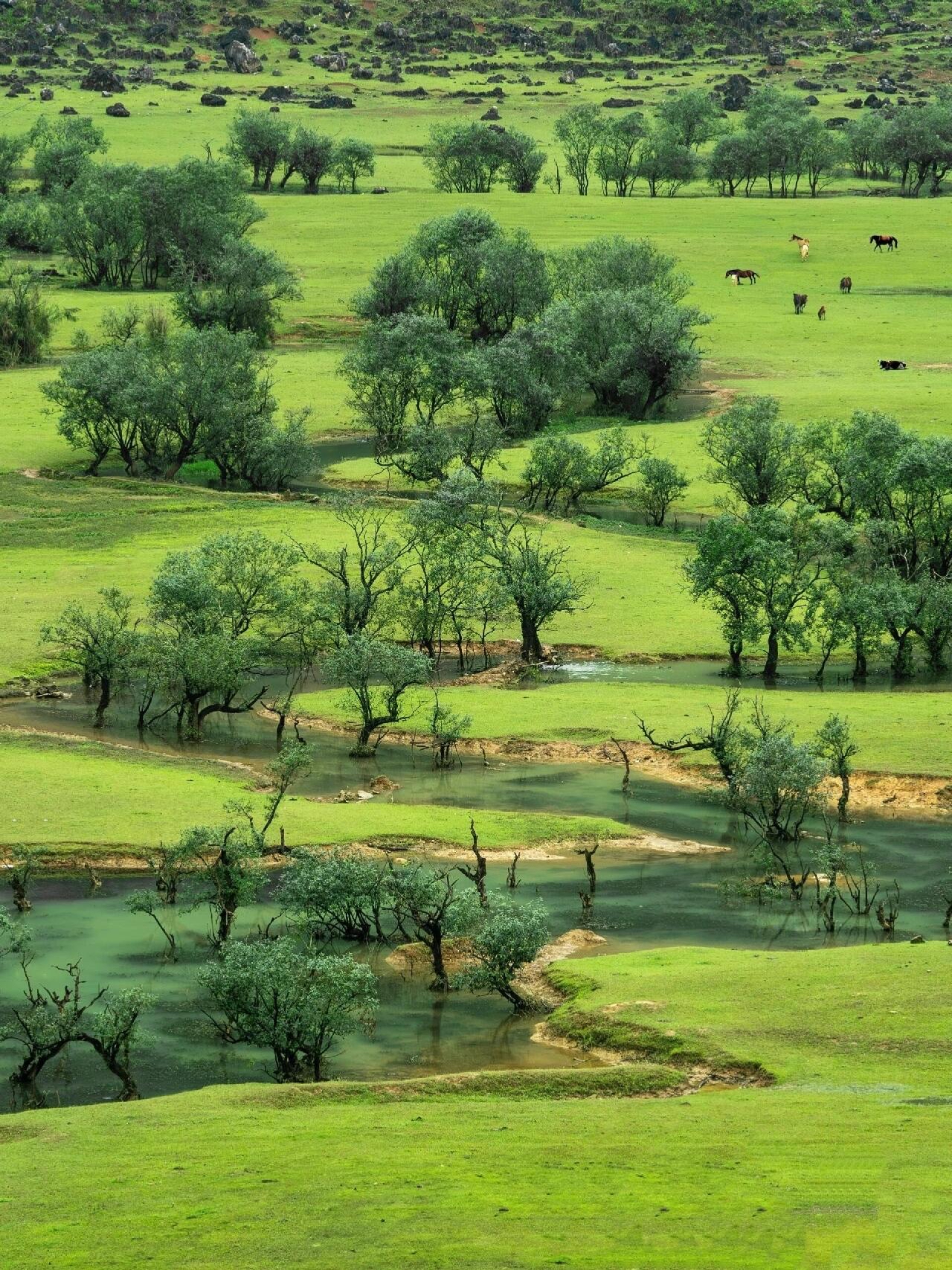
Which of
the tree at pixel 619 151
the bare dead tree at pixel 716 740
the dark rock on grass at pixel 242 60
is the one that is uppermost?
the dark rock on grass at pixel 242 60

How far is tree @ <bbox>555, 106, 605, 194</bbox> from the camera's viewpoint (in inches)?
5404

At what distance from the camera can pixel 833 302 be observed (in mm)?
105500

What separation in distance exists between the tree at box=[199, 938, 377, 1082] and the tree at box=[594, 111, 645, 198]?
11126 cm

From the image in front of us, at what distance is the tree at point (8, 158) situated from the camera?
12362 centimetres

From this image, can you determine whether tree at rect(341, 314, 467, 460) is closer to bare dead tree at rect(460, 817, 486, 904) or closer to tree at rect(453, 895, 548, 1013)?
bare dead tree at rect(460, 817, 486, 904)

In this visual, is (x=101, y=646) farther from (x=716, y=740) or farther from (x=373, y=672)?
(x=716, y=740)

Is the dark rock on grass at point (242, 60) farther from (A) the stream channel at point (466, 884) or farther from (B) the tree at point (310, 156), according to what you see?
(A) the stream channel at point (466, 884)

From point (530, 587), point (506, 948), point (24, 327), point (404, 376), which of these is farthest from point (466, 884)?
point (24, 327)

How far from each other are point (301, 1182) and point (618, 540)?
157 feet

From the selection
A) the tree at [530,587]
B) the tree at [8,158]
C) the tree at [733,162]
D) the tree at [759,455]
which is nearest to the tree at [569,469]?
the tree at [759,455]

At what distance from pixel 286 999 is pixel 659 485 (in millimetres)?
43516

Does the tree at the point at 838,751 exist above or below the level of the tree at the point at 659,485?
below

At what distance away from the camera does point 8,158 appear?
123688 mm

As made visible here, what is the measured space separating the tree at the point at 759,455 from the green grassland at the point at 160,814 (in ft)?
87.5
